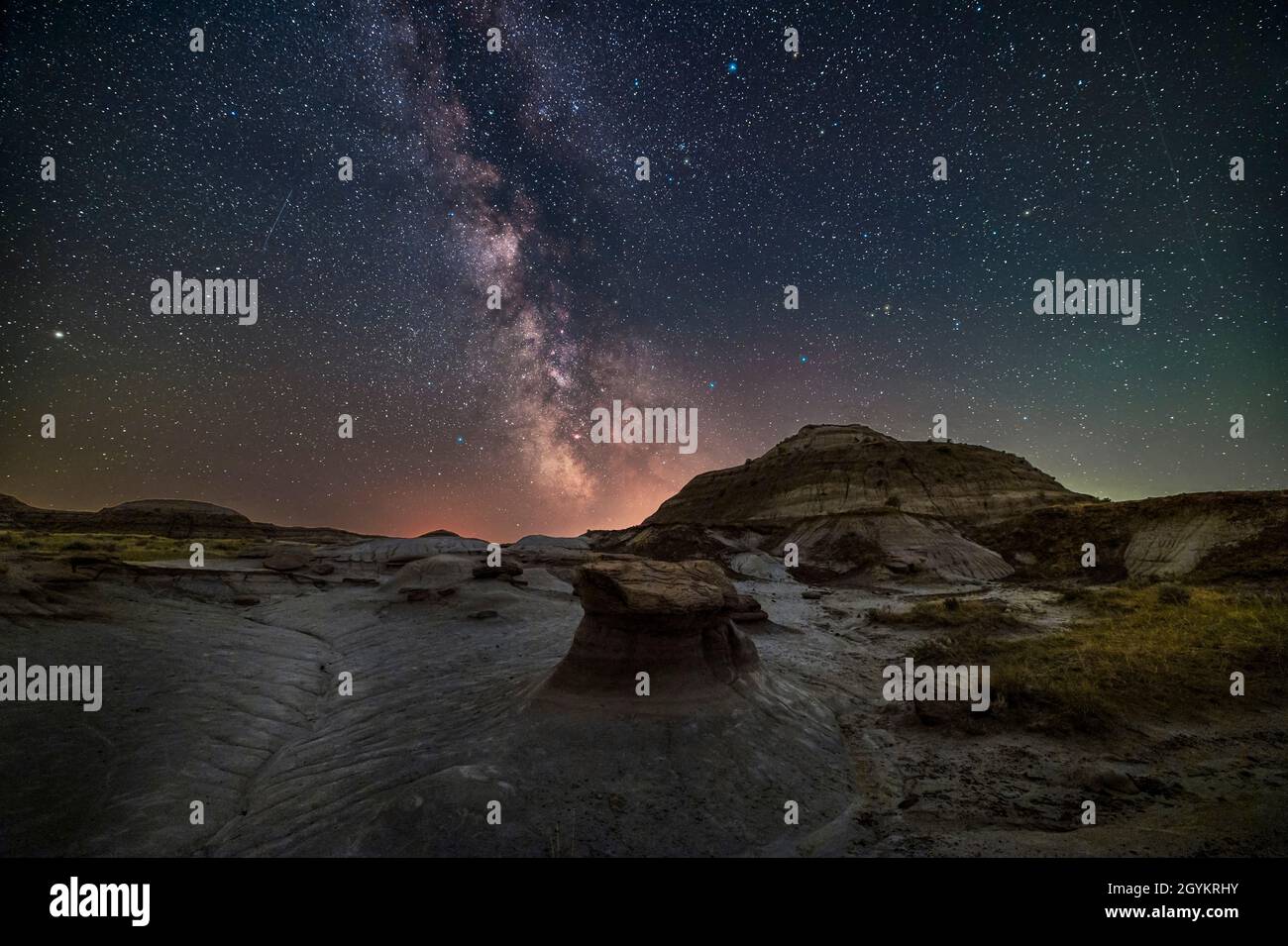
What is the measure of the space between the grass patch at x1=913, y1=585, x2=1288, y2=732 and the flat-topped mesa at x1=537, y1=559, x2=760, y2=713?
17.1 feet

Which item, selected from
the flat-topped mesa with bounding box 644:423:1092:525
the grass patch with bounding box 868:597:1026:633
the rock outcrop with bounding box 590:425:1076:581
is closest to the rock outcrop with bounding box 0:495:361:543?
the rock outcrop with bounding box 590:425:1076:581

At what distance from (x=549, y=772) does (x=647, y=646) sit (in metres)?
2.47

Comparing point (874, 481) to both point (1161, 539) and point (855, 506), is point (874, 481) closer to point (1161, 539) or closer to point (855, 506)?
point (855, 506)

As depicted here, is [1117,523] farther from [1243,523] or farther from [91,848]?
[91,848]

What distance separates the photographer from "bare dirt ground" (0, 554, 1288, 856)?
5418 millimetres

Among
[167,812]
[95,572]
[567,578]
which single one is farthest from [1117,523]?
[95,572]

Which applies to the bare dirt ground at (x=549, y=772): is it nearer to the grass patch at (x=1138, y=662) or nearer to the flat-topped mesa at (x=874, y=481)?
the grass patch at (x=1138, y=662)

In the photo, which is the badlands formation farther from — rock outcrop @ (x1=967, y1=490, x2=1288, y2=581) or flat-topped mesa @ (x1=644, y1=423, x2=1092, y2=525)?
flat-topped mesa @ (x1=644, y1=423, x2=1092, y2=525)

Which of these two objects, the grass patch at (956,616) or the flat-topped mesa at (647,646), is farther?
the grass patch at (956,616)

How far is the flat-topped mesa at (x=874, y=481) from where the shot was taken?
51812 mm

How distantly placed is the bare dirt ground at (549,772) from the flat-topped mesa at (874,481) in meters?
36.3

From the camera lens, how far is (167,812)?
21.2ft

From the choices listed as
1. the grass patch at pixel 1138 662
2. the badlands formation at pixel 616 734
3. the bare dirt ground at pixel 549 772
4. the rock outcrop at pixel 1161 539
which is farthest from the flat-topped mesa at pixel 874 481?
the bare dirt ground at pixel 549 772

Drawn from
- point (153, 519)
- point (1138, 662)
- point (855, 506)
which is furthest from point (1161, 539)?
point (153, 519)
